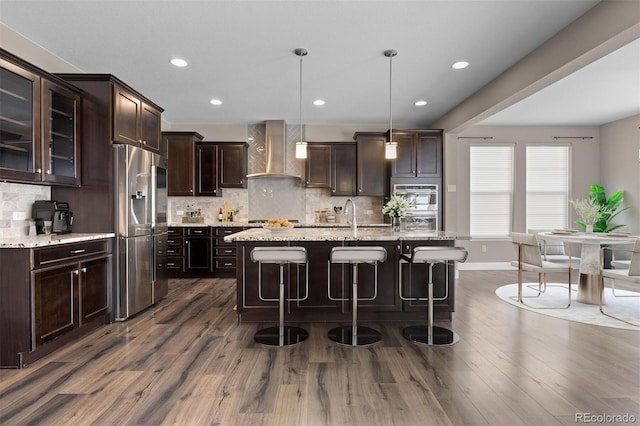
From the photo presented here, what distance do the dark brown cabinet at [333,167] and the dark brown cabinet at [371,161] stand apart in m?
0.13

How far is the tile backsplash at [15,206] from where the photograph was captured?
2912 mm

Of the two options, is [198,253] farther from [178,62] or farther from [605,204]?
[605,204]

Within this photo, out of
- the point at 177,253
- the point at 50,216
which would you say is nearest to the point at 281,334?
the point at 50,216

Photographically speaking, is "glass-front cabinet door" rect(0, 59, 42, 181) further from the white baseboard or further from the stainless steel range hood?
the white baseboard

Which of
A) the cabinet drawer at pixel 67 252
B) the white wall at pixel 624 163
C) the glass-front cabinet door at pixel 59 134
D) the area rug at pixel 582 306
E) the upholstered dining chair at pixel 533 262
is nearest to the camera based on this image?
the cabinet drawer at pixel 67 252

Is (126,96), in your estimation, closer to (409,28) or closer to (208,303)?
(208,303)

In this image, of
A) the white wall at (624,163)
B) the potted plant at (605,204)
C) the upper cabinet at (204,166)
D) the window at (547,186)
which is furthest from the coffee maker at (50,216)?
the white wall at (624,163)

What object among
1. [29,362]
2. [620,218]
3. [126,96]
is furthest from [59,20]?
[620,218]

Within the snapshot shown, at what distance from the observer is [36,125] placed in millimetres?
2859

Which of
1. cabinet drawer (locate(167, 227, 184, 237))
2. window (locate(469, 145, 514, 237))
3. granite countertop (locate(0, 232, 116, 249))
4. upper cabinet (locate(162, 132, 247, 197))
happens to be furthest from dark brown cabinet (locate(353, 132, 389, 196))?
granite countertop (locate(0, 232, 116, 249))

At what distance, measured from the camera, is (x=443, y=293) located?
11.4 feet

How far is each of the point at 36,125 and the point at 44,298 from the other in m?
1.48

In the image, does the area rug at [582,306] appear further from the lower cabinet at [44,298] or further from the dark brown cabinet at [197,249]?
the lower cabinet at [44,298]

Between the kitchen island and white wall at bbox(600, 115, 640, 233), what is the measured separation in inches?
194
